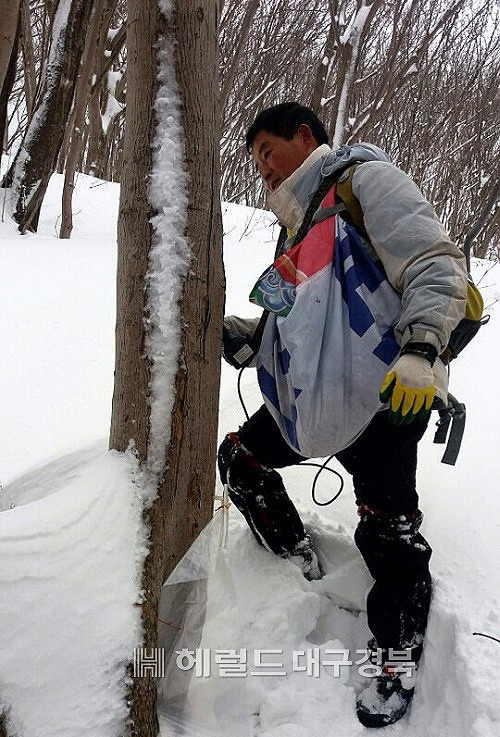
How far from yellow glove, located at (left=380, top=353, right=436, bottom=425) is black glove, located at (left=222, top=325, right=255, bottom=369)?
49 cm

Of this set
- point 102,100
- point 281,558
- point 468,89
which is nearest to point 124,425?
point 281,558

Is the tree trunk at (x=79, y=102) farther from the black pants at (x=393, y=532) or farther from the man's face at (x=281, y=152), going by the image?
Result: the black pants at (x=393, y=532)

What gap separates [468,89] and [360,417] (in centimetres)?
894

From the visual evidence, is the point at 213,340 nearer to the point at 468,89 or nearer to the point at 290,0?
the point at 290,0

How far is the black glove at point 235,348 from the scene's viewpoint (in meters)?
1.54

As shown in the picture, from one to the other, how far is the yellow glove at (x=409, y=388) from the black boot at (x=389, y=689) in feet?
2.29

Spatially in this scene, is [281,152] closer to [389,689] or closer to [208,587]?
[208,587]

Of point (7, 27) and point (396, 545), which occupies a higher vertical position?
point (7, 27)

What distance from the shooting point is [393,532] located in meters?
1.42

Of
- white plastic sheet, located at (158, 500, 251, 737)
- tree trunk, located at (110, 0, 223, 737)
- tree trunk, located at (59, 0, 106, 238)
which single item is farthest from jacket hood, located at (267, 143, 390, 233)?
tree trunk, located at (59, 0, 106, 238)

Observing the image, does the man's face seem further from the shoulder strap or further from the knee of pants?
the knee of pants

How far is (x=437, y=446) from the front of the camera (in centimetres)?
260

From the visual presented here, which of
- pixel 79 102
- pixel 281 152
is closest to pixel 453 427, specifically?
pixel 281 152

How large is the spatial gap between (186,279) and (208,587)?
2.63 ft
